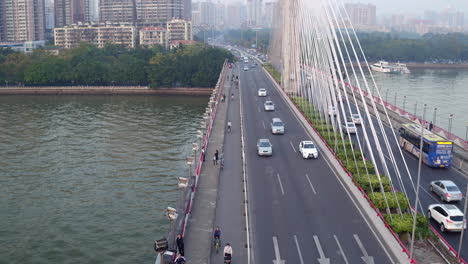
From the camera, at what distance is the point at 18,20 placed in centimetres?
16612

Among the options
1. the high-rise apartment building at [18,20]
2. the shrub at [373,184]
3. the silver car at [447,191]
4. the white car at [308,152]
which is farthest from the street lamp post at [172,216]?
the high-rise apartment building at [18,20]

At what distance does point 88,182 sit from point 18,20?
150 metres

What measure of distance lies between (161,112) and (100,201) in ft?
121

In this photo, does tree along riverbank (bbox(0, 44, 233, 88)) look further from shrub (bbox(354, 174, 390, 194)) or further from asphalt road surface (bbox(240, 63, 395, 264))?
shrub (bbox(354, 174, 390, 194))

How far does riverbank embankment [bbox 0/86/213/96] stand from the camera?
88938 mm

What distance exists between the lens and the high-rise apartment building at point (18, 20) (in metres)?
164

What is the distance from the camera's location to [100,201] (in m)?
30.9

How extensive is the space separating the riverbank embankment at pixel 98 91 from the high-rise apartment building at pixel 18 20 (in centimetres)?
8437

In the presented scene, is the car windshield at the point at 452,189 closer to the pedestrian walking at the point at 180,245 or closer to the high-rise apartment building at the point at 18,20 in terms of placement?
the pedestrian walking at the point at 180,245

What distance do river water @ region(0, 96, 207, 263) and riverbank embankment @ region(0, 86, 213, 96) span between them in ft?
75.5

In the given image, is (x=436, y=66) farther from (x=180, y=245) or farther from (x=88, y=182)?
(x=180, y=245)

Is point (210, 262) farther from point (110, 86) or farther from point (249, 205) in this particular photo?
point (110, 86)

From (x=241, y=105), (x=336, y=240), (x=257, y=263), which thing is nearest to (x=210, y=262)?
(x=257, y=263)

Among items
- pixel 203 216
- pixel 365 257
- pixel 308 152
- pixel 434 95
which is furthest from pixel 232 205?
pixel 434 95
